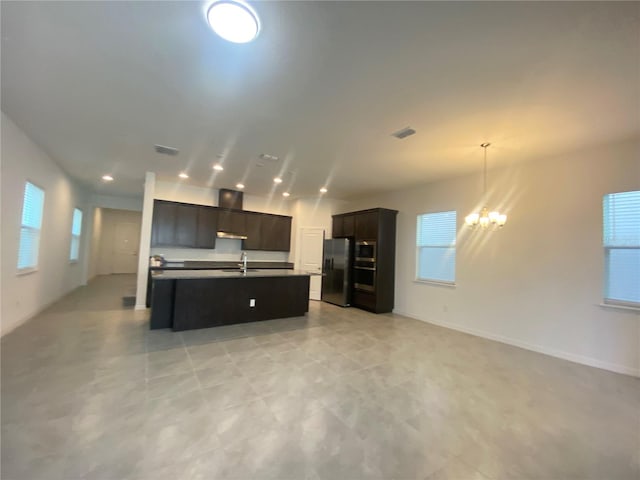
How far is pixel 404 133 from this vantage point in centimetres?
320

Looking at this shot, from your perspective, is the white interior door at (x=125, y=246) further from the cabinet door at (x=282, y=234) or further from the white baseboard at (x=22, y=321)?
the cabinet door at (x=282, y=234)

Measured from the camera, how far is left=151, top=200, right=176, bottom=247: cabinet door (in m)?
5.87

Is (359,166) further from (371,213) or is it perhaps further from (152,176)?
(152,176)

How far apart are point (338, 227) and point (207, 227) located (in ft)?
10.7

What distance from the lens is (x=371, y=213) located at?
6141 mm

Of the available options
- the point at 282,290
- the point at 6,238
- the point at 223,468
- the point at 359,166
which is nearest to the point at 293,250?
the point at 282,290

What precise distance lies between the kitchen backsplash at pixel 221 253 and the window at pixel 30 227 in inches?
76.1

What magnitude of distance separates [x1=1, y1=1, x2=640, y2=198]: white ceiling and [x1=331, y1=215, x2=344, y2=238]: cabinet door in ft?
10.2

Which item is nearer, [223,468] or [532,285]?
[223,468]

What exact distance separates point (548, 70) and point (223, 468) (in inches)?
140

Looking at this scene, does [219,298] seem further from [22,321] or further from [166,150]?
[22,321]

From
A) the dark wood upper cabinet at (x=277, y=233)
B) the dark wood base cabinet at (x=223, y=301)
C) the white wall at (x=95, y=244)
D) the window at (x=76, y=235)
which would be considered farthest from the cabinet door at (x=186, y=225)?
the white wall at (x=95, y=244)

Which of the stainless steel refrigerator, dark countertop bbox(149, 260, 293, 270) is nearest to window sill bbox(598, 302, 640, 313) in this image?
the stainless steel refrigerator

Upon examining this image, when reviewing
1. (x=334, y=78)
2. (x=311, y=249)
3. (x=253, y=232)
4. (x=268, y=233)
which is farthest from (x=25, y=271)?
(x=311, y=249)
